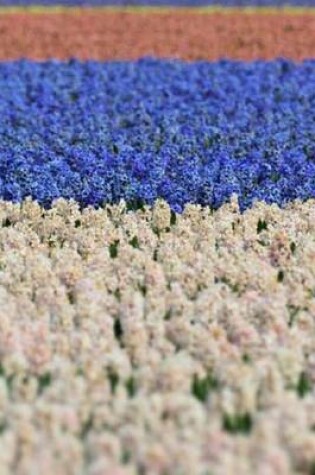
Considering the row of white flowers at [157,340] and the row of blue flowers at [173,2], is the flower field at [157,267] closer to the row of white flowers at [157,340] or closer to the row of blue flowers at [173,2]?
the row of white flowers at [157,340]

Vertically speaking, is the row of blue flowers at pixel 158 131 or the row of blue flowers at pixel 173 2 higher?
the row of blue flowers at pixel 173 2

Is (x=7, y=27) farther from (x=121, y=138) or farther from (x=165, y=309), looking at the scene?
(x=165, y=309)

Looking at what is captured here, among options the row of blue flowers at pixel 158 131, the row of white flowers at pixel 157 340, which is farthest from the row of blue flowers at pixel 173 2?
the row of white flowers at pixel 157 340

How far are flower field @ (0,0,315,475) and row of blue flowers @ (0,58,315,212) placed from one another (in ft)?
0.07

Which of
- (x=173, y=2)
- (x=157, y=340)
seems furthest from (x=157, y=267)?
(x=173, y=2)

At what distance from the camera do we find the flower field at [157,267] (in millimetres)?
5773

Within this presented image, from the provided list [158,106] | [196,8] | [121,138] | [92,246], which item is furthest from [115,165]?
[196,8]

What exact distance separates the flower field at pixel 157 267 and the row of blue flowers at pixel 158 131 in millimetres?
23

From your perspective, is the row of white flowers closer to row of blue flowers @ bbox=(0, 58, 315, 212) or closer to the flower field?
the flower field

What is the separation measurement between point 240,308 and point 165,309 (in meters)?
0.41

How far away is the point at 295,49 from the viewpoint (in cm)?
1767

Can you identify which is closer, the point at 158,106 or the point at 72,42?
the point at 158,106

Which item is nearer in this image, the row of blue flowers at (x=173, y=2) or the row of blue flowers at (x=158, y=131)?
the row of blue flowers at (x=158, y=131)

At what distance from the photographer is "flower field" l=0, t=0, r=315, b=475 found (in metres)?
5.77
